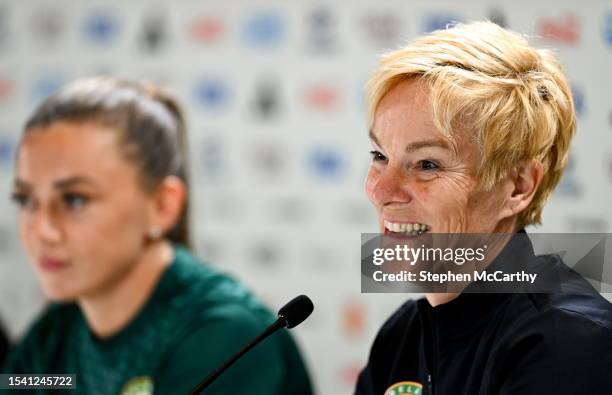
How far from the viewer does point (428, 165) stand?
917 millimetres

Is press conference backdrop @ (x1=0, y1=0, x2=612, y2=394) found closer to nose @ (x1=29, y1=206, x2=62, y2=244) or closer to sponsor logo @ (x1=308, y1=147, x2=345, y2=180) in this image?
sponsor logo @ (x1=308, y1=147, x2=345, y2=180)

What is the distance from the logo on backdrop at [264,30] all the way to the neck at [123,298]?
131 cm

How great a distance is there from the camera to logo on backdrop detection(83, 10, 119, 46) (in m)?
2.92

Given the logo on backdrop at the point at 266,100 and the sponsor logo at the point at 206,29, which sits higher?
the sponsor logo at the point at 206,29

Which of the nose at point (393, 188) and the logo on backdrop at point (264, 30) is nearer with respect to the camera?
the nose at point (393, 188)

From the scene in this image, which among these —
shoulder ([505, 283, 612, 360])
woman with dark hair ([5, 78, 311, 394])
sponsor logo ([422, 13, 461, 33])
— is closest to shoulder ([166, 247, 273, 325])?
woman with dark hair ([5, 78, 311, 394])

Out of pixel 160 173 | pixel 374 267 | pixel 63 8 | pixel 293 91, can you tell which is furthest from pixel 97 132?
pixel 63 8

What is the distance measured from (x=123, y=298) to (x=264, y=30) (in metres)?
1.42

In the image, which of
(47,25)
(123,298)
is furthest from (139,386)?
(47,25)

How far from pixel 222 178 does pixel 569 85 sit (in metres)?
1.96

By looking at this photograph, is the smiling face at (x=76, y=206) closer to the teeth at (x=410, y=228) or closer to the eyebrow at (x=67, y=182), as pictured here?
the eyebrow at (x=67, y=182)

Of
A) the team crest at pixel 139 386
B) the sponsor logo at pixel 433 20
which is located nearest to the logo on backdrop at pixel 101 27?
the sponsor logo at pixel 433 20

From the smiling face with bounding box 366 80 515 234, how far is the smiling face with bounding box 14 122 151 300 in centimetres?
70

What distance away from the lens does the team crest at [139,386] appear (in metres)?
1.45
